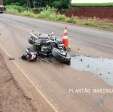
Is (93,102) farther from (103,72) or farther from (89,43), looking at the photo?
(89,43)

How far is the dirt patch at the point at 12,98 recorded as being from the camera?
941 centimetres

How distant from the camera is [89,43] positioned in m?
22.8

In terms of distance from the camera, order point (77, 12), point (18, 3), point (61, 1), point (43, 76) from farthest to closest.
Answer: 1. point (18, 3)
2. point (61, 1)
3. point (77, 12)
4. point (43, 76)

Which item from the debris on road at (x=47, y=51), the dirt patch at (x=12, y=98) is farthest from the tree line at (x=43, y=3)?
the dirt patch at (x=12, y=98)

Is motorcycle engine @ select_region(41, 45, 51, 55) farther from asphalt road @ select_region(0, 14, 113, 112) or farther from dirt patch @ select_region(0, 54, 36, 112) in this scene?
dirt patch @ select_region(0, 54, 36, 112)

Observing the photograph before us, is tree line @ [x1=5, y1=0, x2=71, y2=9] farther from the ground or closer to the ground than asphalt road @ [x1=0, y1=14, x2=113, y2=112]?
closer to the ground

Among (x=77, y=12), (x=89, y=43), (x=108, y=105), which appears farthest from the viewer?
(x=77, y=12)

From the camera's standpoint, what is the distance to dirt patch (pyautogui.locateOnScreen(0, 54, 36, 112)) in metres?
9.41

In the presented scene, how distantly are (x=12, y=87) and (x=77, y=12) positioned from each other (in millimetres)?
→ 45502

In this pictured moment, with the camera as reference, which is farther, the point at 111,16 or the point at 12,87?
the point at 111,16

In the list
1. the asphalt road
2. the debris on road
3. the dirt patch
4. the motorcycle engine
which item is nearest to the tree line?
the debris on road

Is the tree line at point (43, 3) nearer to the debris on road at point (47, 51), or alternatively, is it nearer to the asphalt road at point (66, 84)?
the debris on road at point (47, 51)

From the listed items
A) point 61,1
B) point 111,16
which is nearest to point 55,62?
point 111,16

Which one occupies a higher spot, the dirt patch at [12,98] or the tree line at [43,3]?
the dirt patch at [12,98]
